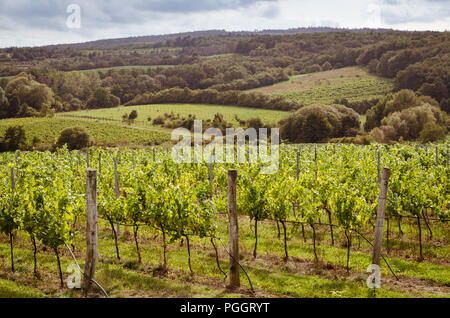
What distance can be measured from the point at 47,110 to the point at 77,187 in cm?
7087

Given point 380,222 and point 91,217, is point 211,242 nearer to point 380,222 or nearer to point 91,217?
point 91,217

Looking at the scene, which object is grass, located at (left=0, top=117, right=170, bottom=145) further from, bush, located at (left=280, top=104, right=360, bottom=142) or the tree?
the tree

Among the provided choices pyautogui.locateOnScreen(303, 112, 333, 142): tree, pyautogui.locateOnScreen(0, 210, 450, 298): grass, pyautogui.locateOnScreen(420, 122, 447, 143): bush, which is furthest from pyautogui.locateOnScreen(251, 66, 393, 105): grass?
pyautogui.locateOnScreen(0, 210, 450, 298): grass

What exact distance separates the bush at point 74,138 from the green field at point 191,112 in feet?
70.9

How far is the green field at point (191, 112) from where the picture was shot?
78.0 meters

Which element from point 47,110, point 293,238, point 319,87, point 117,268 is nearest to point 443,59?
point 319,87

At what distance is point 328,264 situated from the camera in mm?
10352

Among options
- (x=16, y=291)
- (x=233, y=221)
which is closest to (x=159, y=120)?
(x=16, y=291)

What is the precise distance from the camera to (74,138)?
5678cm

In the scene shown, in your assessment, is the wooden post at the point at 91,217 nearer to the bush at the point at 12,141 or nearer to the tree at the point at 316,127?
the tree at the point at 316,127

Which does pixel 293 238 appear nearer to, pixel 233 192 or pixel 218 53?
pixel 233 192

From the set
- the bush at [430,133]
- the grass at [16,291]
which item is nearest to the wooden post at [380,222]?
the grass at [16,291]

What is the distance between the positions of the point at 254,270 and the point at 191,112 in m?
77.6

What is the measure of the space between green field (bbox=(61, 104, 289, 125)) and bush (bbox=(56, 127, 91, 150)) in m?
21.6
